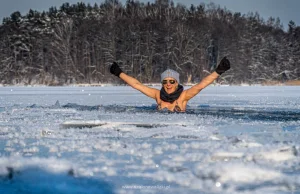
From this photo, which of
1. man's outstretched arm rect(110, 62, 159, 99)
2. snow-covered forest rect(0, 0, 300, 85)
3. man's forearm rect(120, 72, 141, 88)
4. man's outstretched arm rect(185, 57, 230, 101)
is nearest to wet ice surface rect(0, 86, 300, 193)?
man's outstretched arm rect(185, 57, 230, 101)

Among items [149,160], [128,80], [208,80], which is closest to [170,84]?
[208,80]

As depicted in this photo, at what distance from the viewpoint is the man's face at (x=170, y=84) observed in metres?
7.00

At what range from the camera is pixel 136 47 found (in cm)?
4866

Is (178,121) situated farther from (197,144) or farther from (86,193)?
(86,193)

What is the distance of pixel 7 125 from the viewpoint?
5074 mm

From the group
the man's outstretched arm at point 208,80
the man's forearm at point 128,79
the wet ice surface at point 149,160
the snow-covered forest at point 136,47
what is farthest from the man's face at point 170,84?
the snow-covered forest at point 136,47

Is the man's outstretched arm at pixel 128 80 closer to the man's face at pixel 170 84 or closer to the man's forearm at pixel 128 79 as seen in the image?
the man's forearm at pixel 128 79

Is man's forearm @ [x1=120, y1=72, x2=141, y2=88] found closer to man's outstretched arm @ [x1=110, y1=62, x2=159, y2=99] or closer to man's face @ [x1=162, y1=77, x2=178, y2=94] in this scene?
man's outstretched arm @ [x1=110, y1=62, x2=159, y2=99]

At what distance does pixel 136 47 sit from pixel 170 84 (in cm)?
4196

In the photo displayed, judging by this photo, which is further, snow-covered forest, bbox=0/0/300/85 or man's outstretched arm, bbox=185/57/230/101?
snow-covered forest, bbox=0/0/300/85

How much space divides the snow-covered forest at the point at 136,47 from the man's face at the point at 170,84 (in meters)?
36.8

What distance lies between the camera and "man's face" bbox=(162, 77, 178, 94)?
7.00 metres

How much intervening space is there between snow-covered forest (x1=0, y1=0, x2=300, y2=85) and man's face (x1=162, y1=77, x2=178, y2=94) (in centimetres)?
3682

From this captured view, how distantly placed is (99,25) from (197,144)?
1886 inches
